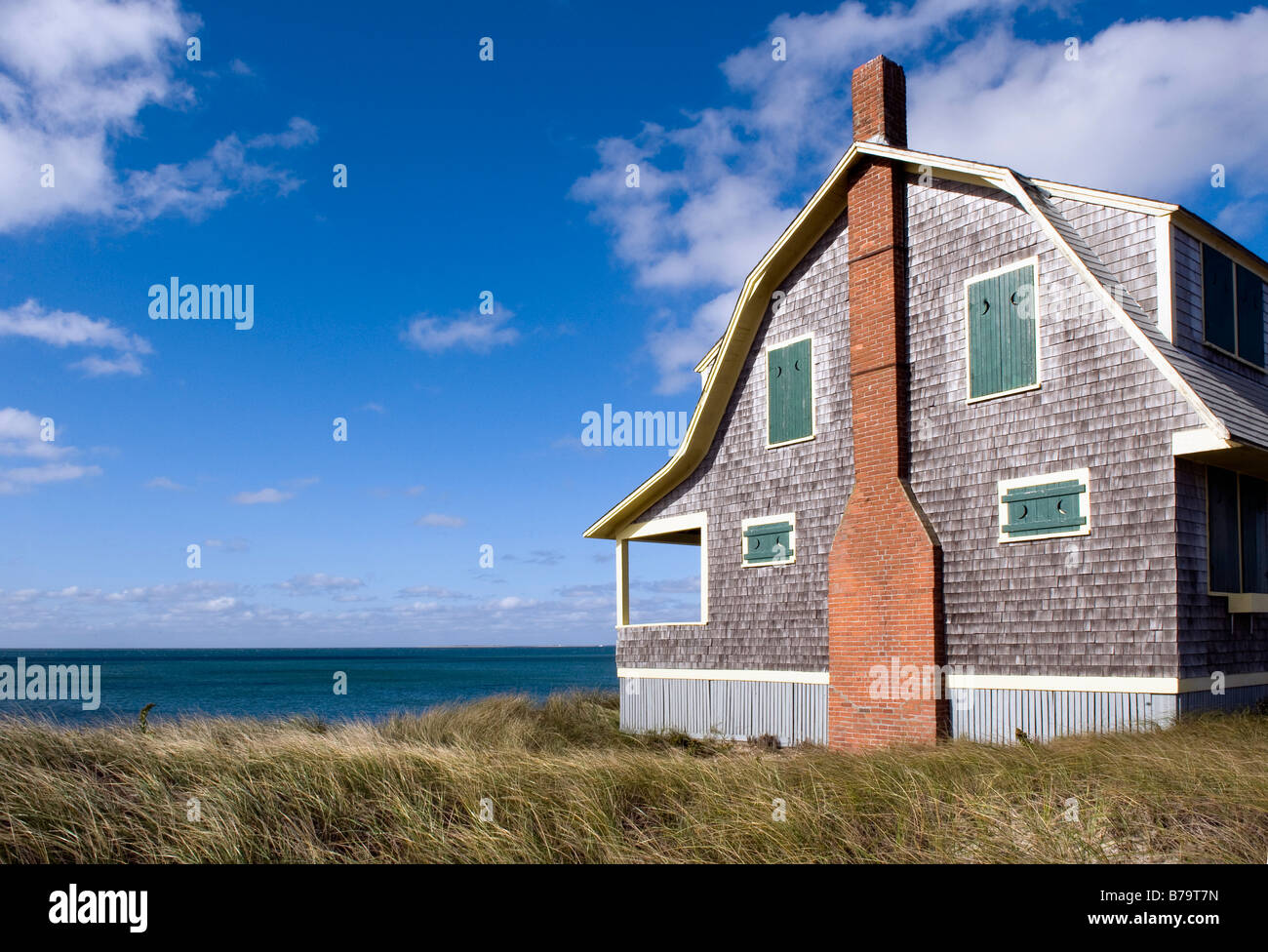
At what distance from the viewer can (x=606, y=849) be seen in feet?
25.2

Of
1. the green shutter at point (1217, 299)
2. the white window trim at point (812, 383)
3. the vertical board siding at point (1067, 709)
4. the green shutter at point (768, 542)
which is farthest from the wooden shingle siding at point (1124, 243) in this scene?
the green shutter at point (768, 542)

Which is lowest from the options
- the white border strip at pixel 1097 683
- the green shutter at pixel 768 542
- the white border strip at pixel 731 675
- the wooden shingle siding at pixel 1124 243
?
the white border strip at pixel 731 675

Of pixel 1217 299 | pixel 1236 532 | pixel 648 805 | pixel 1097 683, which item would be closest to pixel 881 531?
pixel 1097 683

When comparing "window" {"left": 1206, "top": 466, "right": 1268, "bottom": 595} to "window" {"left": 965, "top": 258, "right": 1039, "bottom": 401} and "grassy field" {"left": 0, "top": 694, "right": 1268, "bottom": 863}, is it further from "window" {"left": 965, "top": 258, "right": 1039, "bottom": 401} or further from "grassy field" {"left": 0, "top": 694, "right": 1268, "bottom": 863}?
"window" {"left": 965, "top": 258, "right": 1039, "bottom": 401}

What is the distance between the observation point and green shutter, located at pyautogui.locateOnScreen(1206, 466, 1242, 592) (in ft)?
43.4

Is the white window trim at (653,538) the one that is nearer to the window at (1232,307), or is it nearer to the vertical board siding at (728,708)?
the vertical board siding at (728,708)

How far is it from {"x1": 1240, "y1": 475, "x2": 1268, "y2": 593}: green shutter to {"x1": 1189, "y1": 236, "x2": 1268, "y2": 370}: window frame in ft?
6.22

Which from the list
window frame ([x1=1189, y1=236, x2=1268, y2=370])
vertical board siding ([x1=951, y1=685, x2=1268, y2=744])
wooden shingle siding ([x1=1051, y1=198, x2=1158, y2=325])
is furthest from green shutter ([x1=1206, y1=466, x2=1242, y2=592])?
wooden shingle siding ([x1=1051, y1=198, x2=1158, y2=325])

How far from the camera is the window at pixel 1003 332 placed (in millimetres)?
14273

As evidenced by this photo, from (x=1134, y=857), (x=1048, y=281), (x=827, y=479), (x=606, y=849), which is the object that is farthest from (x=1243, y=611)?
(x=606, y=849)

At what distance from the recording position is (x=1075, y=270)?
1372 centimetres

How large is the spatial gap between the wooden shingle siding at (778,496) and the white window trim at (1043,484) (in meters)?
2.76
